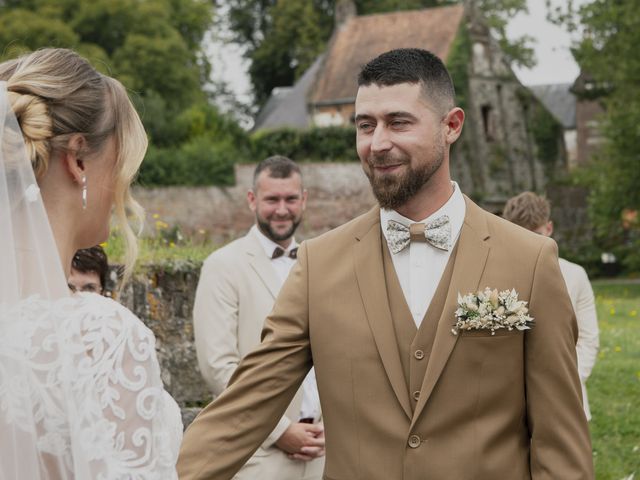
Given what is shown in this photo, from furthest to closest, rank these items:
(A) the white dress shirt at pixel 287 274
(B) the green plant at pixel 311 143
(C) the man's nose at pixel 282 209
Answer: (B) the green plant at pixel 311 143
(C) the man's nose at pixel 282 209
(A) the white dress shirt at pixel 287 274

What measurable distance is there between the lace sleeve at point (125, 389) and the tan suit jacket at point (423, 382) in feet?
3.51

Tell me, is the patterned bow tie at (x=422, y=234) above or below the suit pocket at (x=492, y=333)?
above

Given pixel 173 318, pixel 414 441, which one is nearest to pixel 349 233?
pixel 414 441

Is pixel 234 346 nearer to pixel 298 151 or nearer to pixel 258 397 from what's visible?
pixel 258 397

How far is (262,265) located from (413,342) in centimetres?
266

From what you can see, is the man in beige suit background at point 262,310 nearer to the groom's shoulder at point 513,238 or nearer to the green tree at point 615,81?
the groom's shoulder at point 513,238

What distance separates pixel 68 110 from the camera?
269cm

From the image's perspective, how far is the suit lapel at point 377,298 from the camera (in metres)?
3.63

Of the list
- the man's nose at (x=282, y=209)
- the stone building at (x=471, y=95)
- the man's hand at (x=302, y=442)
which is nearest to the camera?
the man's hand at (x=302, y=442)

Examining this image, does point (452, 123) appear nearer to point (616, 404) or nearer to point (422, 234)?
point (422, 234)

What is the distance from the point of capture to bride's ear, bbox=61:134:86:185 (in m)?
2.69

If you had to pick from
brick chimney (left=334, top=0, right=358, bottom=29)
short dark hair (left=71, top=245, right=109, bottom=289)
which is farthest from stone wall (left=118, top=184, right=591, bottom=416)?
brick chimney (left=334, top=0, right=358, bottom=29)

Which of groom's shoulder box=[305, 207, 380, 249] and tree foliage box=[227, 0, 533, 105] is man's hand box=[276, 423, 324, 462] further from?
tree foliage box=[227, 0, 533, 105]

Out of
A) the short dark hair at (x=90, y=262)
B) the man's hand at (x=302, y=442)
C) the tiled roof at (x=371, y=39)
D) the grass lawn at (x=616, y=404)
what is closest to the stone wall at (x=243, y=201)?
the tiled roof at (x=371, y=39)
